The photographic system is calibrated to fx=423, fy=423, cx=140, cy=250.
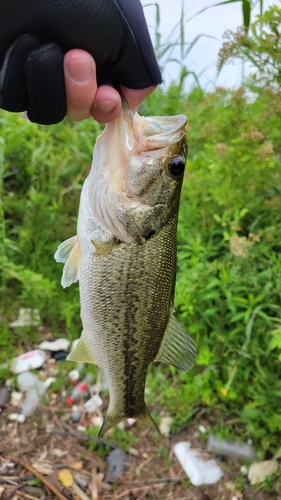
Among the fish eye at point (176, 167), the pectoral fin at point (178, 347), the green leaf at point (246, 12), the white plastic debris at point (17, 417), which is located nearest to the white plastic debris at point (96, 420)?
the white plastic debris at point (17, 417)

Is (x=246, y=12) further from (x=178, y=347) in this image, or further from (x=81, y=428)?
(x=81, y=428)

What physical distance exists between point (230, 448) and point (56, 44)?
6.91 ft

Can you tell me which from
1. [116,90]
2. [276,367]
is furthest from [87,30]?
[276,367]

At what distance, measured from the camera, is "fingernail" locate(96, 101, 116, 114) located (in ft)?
3.63

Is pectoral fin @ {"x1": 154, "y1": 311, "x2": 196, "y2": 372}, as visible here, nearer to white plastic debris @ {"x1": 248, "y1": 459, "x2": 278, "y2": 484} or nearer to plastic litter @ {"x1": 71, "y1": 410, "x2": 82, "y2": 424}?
white plastic debris @ {"x1": 248, "y1": 459, "x2": 278, "y2": 484}

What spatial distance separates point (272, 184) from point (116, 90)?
50.7 inches

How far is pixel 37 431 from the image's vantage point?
235 centimetres

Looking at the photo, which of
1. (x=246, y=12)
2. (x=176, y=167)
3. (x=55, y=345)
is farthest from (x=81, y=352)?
(x=246, y=12)

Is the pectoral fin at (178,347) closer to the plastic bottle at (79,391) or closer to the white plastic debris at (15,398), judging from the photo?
the plastic bottle at (79,391)

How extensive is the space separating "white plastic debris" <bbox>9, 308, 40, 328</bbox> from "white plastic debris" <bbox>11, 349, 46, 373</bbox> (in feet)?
0.64

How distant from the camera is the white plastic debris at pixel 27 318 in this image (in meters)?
2.75

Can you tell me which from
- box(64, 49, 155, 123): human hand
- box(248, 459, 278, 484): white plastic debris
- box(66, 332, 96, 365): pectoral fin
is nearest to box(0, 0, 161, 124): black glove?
box(64, 49, 155, 123): human hand

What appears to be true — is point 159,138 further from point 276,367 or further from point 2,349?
point 2,349

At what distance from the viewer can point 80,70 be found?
1014mm
